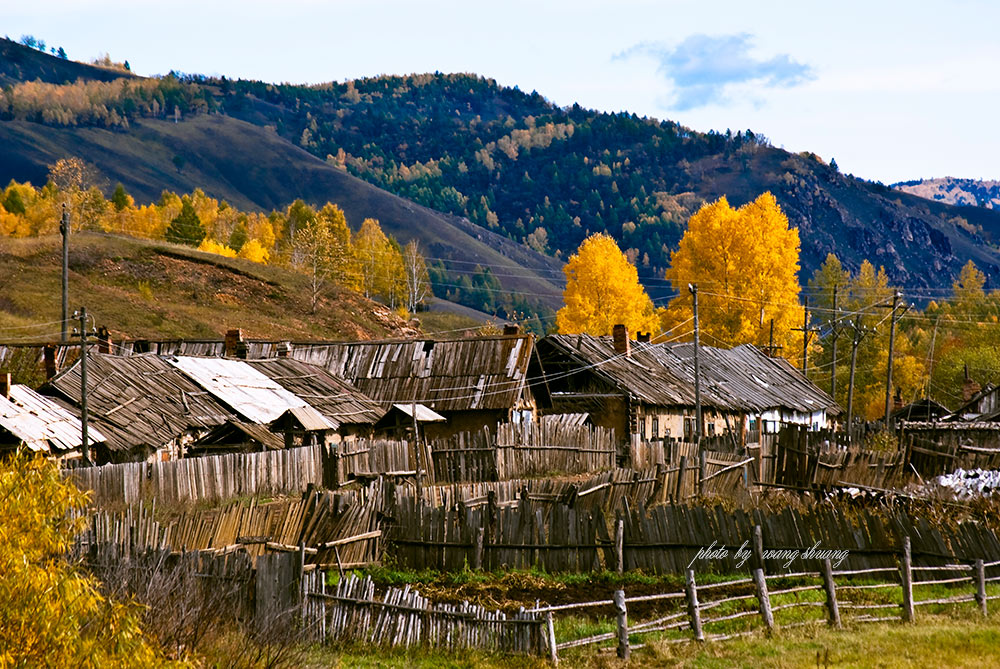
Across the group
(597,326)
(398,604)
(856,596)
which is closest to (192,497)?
(398,604)

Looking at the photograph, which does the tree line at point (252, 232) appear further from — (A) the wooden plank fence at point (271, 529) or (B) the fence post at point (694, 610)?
(B) the fence post at point (694, 610)

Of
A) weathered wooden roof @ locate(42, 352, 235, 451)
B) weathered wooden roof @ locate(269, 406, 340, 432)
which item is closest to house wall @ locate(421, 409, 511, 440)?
weathered wooden roof @ locate(269, 406, 340, 432)

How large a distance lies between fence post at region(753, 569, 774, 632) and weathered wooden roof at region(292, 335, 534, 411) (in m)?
23.6

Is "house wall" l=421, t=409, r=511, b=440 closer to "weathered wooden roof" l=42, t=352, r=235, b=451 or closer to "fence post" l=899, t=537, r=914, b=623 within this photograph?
"weathered wooden roof" l=42, t=352, r=235, b=451

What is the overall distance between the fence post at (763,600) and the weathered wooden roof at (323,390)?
22.3 m

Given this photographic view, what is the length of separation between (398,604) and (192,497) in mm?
10437

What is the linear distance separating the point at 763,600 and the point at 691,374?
3501 centimetres

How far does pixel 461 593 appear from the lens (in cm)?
1706

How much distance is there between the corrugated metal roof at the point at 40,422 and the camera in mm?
25859

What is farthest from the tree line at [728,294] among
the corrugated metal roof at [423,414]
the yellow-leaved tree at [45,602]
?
the yellow-leaved tree at [45,602]

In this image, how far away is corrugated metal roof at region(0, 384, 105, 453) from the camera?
84.8ft

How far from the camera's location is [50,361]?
126 feet

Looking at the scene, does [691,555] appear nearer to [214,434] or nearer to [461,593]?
[461,593]

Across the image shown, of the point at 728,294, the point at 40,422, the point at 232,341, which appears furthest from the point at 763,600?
the point at 728,294
